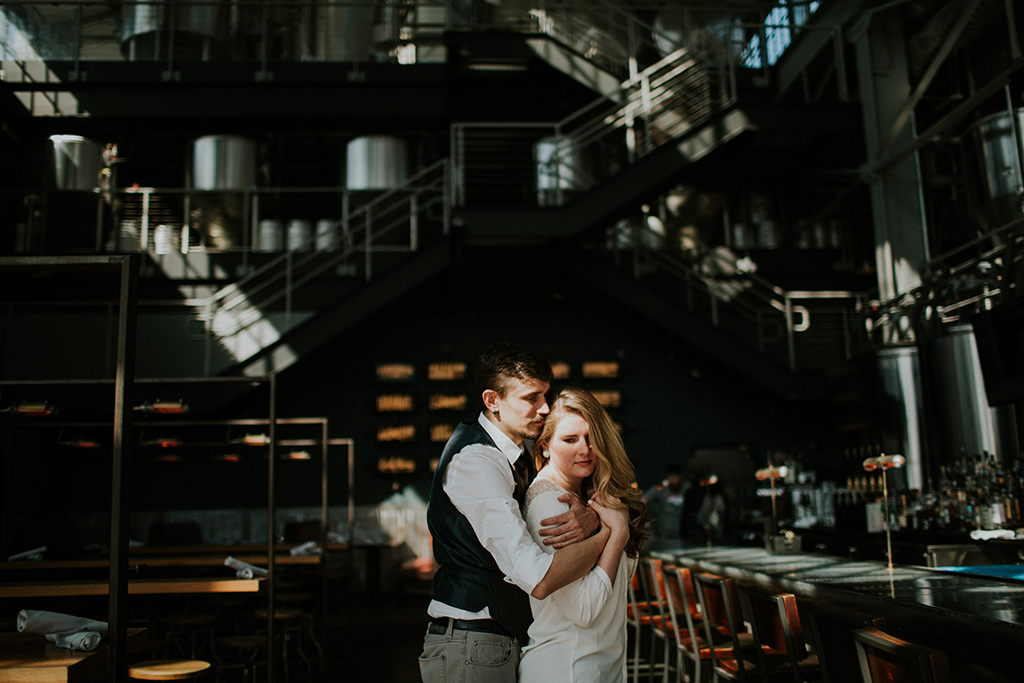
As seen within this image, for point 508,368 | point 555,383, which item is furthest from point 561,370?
point 508,368

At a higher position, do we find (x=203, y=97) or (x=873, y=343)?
(x=203, y=97)

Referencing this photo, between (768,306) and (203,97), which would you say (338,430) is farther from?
(768,306)

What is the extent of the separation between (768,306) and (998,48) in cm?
403

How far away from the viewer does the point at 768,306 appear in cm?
1134

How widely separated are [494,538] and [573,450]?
0.31m

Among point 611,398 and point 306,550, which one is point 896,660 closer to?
point 306,550

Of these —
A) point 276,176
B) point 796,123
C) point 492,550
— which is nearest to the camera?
point 492,550

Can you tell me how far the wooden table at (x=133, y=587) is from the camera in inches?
189

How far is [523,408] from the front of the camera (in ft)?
7.39

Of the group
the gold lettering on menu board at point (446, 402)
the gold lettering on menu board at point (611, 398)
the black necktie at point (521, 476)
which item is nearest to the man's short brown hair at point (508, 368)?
the black necktie at point (521, 476)

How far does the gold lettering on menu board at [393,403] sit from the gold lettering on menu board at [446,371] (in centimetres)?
48

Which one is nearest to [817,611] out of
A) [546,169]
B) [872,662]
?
[872,662]

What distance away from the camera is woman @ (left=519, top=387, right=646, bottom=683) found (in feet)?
6.66

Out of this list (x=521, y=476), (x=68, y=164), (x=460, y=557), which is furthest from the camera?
(x=68, y=164)
